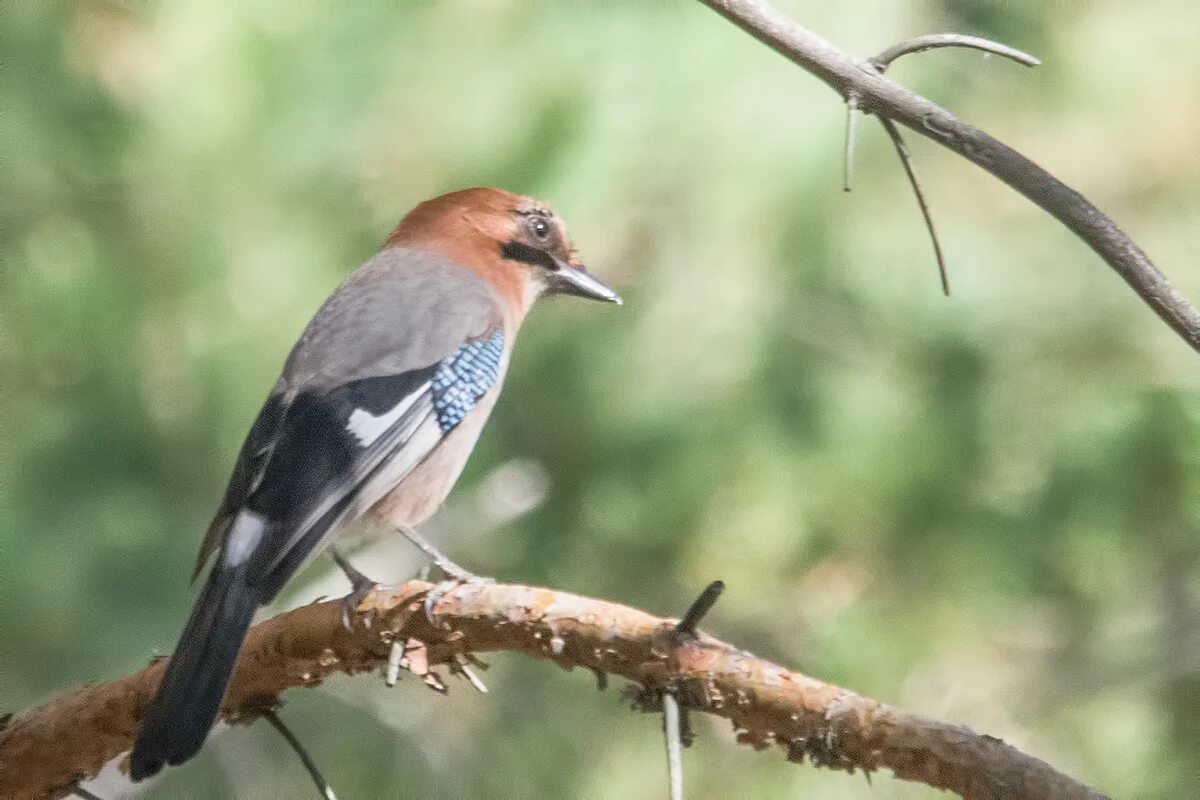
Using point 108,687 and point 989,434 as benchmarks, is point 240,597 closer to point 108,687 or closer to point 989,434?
point 108,687

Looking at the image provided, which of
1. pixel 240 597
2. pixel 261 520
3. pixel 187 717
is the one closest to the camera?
pixel 187 717

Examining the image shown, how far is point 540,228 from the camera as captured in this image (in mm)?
2994

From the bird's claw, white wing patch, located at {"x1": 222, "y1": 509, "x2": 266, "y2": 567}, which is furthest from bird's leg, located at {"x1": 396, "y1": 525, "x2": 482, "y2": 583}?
white wing patch, located at {"x1": 222, "y1": 509, "x2": 266, "y2": 567}

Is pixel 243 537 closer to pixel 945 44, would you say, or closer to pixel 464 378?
pixel 464 378

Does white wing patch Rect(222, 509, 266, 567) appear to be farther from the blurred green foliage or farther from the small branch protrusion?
the blurred green foliage

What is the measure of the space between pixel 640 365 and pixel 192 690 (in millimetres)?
1683

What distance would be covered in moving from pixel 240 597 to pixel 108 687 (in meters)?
0.23

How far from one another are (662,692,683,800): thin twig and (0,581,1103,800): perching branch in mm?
28

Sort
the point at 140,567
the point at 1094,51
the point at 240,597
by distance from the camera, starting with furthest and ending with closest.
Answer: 1. the point at 1094,51
2. the point at 140,567
3. the point at 240,597

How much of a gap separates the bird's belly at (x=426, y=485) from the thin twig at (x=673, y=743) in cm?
105

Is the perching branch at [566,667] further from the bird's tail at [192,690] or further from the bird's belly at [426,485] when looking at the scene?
the bird's belly at [426,485]

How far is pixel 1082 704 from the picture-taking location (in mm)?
3338

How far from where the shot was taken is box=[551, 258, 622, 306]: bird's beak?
9.80 ft

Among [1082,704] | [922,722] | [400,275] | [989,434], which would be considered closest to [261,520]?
[400,275]
